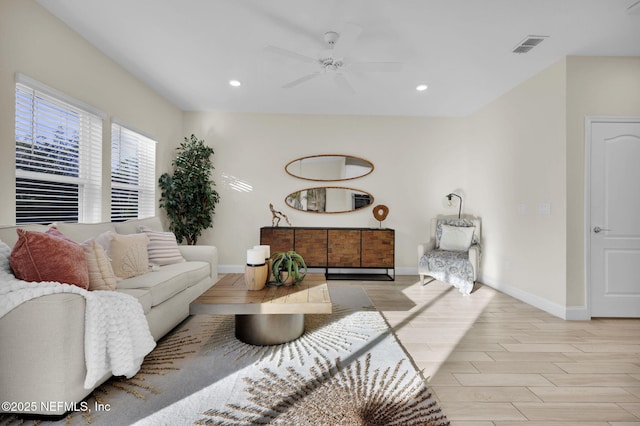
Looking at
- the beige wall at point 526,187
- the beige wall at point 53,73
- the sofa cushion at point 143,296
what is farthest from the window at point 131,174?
the beige wall at point 526,187

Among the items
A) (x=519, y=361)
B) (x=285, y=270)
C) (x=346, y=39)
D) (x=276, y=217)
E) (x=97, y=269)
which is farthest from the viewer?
(x=276, y=217)

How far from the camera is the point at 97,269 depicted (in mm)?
2232

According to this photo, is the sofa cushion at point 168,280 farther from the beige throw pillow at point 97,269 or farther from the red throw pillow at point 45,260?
the red throw pillow at point 45,260

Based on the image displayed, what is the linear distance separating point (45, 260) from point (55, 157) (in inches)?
56.7

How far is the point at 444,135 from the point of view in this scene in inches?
215

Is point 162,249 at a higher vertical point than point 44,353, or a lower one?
higher

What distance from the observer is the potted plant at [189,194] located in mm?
4727

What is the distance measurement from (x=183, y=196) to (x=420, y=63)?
362 cm

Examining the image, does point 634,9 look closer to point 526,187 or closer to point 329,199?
point 526,187

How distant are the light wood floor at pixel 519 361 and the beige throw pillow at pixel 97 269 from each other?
2256 mm

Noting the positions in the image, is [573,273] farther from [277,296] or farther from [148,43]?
[148,43]

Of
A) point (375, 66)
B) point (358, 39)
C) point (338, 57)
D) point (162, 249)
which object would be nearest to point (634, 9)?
point (375, 66)

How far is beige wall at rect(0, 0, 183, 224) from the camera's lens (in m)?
2.35

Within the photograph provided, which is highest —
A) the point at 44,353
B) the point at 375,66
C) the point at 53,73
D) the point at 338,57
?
the point at 338,57
